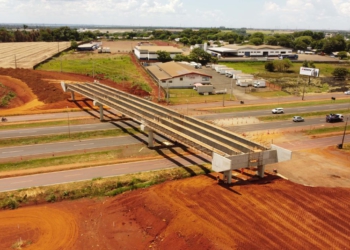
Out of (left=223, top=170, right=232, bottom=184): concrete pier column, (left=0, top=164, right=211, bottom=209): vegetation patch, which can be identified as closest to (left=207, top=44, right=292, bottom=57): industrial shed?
(left=0, top=164, right=211, bottom=209): vegetation patch

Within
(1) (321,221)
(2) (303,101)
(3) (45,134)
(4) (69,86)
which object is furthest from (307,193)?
(4) (69,86)

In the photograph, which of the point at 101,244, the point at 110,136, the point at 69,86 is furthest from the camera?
the point at 69,86

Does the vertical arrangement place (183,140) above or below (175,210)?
above

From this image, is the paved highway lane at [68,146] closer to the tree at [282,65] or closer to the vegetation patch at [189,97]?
the vegetation patch at [189,97]

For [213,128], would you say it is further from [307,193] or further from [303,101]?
[303,101]

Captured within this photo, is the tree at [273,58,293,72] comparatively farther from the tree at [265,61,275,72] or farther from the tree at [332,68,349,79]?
the tree at [332,68,349,79]

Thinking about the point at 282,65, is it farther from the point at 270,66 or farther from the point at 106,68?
the point at 106,68
